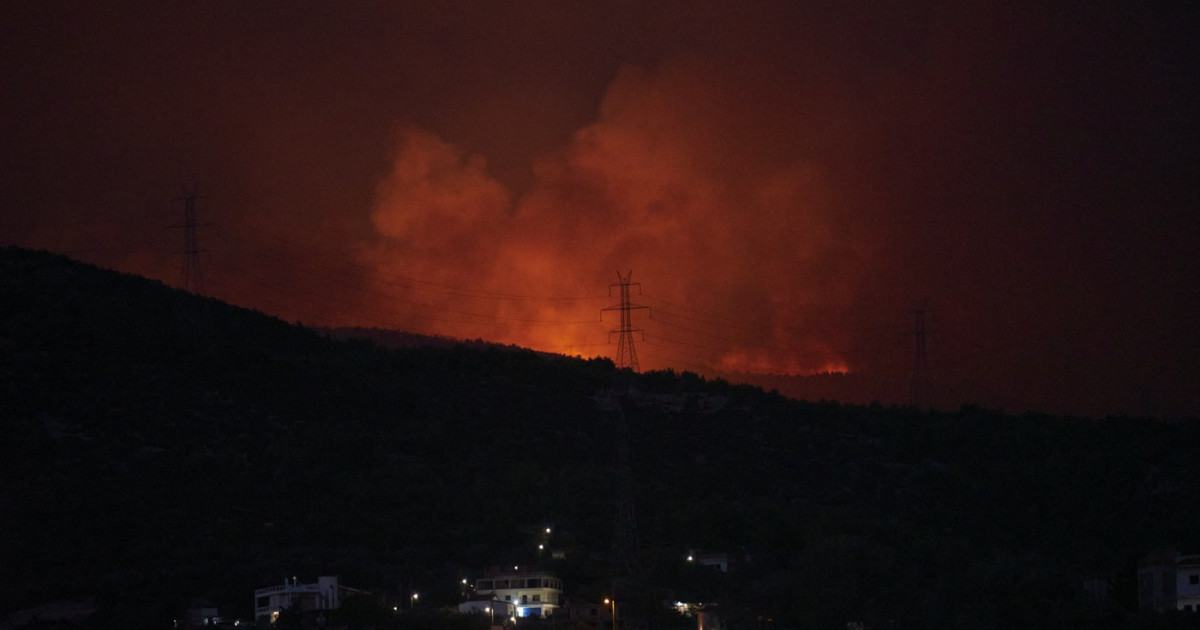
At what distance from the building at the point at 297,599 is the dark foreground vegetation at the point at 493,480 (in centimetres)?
86

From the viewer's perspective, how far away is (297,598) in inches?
2099

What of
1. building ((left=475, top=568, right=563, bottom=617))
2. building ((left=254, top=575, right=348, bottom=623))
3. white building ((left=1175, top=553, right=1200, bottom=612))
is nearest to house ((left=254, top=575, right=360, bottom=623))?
building ((left=254, top=575, right=348, bottom=623))

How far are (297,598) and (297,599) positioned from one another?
2.6 inches

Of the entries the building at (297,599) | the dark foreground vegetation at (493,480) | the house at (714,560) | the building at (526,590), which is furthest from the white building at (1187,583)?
the building at (297,599)

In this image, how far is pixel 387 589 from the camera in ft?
193

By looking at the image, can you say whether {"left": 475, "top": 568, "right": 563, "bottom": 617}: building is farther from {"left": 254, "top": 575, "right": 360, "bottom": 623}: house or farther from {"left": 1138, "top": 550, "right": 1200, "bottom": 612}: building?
{"left": 1138, "top": 550, "right": 1200, "bottom": 612}: building

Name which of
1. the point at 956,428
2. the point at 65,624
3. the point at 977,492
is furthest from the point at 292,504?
the point at 956,428

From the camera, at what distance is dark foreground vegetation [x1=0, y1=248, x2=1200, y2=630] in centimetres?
5678

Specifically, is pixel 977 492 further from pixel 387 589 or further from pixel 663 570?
pixel 387 589

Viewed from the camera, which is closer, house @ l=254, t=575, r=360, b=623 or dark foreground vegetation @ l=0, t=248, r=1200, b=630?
house @ l=254, t=575, r=360, b=623

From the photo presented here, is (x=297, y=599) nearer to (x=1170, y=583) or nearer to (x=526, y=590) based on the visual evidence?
(x=526, y=590)

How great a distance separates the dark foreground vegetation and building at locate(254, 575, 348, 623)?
0.86 m

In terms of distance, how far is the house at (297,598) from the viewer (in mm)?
53125

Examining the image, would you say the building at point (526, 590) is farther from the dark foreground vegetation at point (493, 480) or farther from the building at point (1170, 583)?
the building at point (1170, 583)
